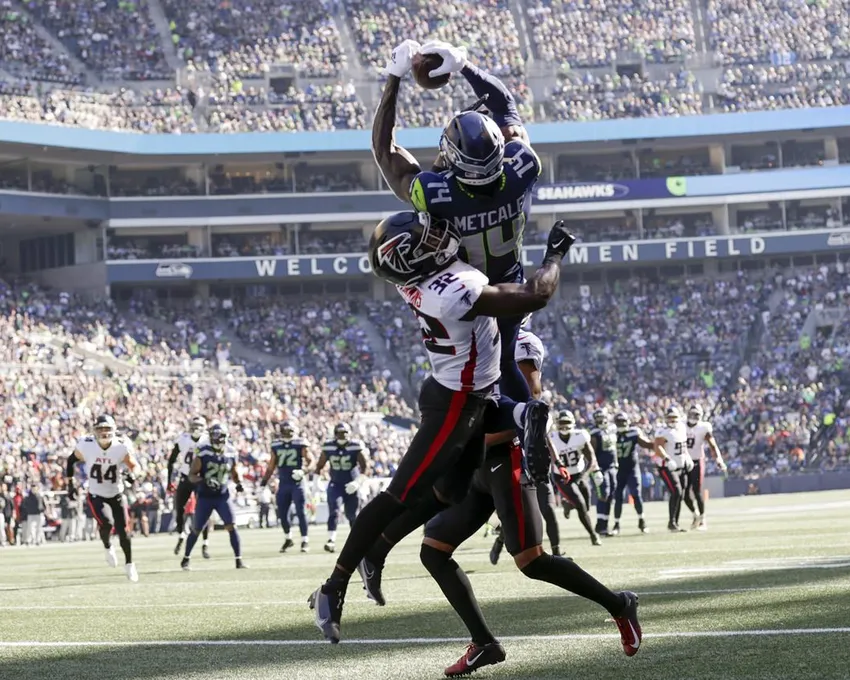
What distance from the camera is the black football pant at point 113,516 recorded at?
55.1 feet

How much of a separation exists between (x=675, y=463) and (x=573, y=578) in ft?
56.8

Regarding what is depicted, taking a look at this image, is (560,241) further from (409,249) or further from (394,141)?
(394,141)

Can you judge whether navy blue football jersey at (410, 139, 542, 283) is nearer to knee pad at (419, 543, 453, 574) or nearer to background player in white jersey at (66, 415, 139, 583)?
knee pad at (419, 543, 453, 574)

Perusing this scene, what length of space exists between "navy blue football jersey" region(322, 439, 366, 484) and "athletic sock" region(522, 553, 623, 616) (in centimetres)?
1590

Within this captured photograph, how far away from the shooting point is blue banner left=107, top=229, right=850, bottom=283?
5656 centimetres

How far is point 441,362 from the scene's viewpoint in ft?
22.7

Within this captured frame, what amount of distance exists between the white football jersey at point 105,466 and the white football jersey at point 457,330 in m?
11.0

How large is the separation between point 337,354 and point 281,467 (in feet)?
93.6

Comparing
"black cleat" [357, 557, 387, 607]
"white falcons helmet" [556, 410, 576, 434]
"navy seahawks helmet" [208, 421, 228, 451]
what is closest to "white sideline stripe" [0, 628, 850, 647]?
"black cleat" [357, 557, 387, 607]

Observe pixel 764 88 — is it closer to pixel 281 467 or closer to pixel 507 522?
pixel 281 467

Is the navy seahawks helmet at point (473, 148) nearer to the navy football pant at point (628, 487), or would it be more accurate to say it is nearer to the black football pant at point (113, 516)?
the black football pant at point (113, 516)

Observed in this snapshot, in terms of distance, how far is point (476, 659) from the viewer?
703cm

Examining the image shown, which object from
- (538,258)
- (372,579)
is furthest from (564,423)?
(538,258)

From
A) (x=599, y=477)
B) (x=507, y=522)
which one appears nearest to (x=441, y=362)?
(x=507, y=522)
